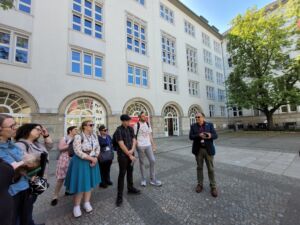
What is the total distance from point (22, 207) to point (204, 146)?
3425 mm

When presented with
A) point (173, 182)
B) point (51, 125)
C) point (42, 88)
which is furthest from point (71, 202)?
point (42, 88)

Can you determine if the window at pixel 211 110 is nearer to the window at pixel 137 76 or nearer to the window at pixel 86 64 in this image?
the window at pixel 137 76

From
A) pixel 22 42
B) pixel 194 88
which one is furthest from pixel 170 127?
pixel 22 42

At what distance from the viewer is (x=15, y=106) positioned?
378 inches

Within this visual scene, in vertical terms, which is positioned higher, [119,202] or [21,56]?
[21,56]

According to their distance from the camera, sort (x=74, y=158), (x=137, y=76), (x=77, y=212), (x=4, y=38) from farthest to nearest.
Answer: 1. (x=137, y=76)
2. (x=4, y=38)
3. (x=74, y=158)
4. (x=77, y=212)

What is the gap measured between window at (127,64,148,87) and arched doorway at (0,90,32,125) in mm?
8008

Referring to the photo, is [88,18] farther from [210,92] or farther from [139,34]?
[210,92]

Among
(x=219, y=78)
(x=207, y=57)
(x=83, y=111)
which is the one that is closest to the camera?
(x=83, y=111)

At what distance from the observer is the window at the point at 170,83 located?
1848cm

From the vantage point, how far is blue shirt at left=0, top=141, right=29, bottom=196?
1.64m

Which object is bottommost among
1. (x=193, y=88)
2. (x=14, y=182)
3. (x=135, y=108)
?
(x=14, y=182)

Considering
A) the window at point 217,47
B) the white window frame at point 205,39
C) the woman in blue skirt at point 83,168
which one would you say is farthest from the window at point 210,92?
the woman in blue skirt at point 83,168

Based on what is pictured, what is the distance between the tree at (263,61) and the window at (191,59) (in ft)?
15.9
